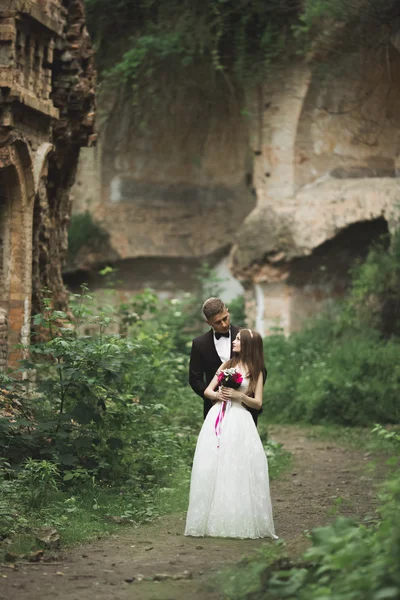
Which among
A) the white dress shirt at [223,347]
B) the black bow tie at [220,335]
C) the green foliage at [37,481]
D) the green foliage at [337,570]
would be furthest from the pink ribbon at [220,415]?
the green foliage at [337,570]

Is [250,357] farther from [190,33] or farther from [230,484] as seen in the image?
[190,33]

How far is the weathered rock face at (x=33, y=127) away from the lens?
10.4 metres

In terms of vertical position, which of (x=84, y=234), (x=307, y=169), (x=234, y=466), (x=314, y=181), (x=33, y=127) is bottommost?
(x=234, y=466)

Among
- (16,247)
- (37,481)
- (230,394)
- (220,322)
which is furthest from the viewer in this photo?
(16,247)

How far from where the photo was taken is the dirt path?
5371mm

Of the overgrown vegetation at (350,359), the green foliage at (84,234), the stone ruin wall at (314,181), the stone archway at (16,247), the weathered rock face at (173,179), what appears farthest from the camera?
the weathered rock face at (173,179)

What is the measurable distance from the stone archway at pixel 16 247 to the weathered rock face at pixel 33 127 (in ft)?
0.04

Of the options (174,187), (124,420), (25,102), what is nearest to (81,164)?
(174,187)

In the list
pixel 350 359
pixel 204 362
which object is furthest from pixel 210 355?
pixel 350 359

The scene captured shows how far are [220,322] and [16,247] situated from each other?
4536 mm

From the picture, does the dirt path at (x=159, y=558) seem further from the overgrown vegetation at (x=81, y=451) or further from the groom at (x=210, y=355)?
the groom at (x=210, y=355)

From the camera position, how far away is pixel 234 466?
680cm

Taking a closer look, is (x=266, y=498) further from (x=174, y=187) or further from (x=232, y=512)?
(x=174, y=187)

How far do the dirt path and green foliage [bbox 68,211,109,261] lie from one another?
40.4 feet
